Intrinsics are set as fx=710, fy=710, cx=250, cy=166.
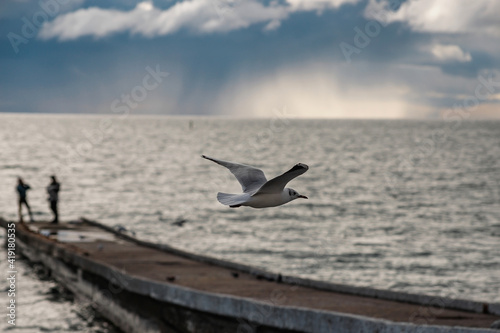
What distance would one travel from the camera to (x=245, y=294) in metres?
18.0

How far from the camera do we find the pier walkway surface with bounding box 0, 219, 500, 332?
15.5m

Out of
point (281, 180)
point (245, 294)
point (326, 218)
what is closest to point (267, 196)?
point (281, 180)

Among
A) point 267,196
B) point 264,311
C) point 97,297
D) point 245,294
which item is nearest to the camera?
point 267,196

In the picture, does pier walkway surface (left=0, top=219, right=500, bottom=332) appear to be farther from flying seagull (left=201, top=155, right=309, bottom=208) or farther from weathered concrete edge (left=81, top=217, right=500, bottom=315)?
flying seagull (left=201, top=155, right=309, bottom=208)

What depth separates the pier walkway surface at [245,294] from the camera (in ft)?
51.0

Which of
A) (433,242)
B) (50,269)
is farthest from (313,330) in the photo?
(433,242)

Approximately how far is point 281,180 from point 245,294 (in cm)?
1174

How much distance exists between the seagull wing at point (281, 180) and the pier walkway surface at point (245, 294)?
7843 mm

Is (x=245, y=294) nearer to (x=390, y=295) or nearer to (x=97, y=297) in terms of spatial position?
(x=390, y=295)

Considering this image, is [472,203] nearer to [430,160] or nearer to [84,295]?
[84,295]

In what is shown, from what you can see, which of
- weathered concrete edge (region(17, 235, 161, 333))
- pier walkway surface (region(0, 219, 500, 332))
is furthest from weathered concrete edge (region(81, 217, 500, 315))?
weathered concrete edge (region(17, 235, 161, 333))

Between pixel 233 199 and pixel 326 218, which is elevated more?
pixel 233 199

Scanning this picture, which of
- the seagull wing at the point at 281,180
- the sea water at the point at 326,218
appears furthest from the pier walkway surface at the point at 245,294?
the seagull wing at the point at 281,180

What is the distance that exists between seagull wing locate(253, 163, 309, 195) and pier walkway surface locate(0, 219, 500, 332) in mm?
7843
